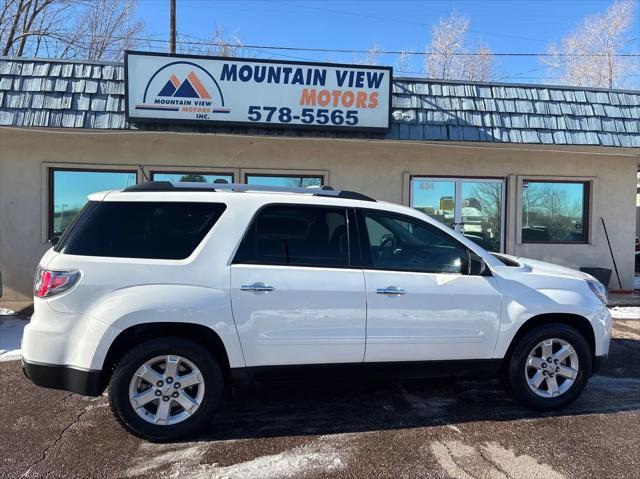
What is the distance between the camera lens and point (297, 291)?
144 inches

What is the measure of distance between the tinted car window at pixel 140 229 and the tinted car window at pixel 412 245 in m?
1.21

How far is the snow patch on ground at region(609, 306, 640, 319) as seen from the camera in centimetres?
786

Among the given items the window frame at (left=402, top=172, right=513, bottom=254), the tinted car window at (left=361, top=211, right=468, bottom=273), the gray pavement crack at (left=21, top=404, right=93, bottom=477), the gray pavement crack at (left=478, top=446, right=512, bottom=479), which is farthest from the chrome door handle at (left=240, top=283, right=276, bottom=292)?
the window frame at (left=402, top=172, right=513, bottom=254)

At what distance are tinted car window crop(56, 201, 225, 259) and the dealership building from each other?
4.09 metres

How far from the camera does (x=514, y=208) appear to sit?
31.0ft

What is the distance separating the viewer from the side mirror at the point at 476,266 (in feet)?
13.0

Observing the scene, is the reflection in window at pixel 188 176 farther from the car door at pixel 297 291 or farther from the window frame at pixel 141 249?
the car door at pixel 297 291

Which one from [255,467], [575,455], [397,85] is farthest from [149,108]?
[575,455]

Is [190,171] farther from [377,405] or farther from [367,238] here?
[377,405]

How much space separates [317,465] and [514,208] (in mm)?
7462

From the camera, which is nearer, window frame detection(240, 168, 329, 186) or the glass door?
window frame detection(240, 168, 329, 186)

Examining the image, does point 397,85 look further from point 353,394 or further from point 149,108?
point 353,394

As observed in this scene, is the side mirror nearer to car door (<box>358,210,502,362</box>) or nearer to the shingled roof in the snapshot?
car door (<box>358,210,502,362</box>)

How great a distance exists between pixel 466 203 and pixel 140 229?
710 centimetres
